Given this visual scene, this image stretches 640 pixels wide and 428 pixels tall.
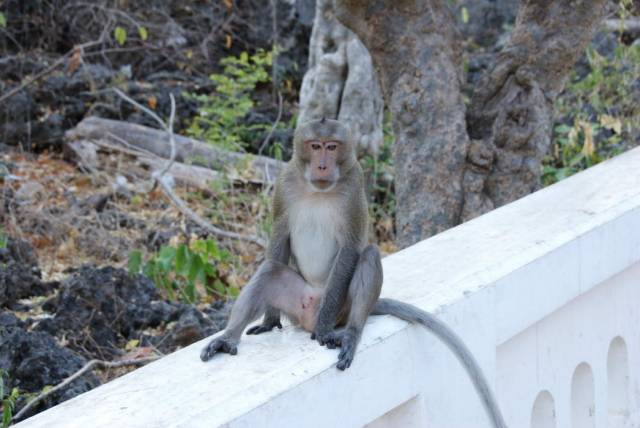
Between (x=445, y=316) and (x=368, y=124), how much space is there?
5171 mm

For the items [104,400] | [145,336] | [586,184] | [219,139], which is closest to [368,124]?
[219,139]

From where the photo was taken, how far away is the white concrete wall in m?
2.27

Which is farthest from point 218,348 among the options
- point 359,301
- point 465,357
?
point 465,357

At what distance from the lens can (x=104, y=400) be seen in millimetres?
2320

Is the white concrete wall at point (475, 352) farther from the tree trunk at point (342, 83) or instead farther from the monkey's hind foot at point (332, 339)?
the tree trunk at point (342, 83)

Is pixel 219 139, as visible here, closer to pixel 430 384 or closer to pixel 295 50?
pixel 295 50

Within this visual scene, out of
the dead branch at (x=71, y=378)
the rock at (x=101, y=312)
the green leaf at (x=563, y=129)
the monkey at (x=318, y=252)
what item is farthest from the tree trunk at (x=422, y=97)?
the green leaf at (x=563, y=129)

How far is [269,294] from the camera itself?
334 centimetres

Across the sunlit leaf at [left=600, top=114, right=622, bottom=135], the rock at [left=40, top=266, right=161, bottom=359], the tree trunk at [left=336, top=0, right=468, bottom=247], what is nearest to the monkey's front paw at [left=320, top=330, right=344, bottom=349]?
the rock at [left=40, top=266, right=161, bottom=359]

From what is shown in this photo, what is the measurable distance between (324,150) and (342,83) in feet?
14.9

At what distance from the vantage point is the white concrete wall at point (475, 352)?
227 cm

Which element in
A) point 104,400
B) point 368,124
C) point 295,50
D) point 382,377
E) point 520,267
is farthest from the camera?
point 295,50

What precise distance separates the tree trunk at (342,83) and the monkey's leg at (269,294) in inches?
168

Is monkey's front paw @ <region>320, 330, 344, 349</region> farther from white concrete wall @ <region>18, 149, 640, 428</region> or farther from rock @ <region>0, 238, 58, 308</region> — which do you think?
rock @ <region>0, 238, 58, 308</region>
